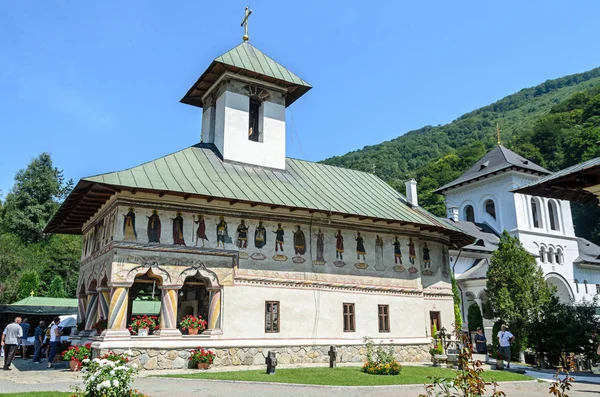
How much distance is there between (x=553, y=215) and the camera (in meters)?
43.2

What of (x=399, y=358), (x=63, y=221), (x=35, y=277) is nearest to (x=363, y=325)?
(x=399, y=358)

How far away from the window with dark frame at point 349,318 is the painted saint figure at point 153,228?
7.44 metres

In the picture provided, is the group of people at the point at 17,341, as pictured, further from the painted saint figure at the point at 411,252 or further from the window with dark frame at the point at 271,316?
the painted saint figure at the point at 411,252

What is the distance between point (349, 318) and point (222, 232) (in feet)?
19.4

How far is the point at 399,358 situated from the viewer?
19.3 m

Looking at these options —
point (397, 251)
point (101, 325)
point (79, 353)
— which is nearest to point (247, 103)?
point (397, 251)

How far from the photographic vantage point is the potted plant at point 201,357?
1521cm

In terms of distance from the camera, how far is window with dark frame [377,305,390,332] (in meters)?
19.5

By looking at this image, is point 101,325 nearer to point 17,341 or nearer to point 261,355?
point 17,341

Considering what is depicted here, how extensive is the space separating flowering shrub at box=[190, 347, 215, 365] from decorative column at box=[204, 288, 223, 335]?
0.71m

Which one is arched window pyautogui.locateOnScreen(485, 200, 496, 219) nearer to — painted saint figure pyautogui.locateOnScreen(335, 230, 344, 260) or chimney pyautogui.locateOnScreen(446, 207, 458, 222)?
chimney pyautogui.locateOnScreen(446, 207, 458, 222)

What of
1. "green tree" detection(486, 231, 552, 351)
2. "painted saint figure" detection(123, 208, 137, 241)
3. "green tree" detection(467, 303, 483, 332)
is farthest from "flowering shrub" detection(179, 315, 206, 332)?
"green tree" detection(467, 303, 483, 332)

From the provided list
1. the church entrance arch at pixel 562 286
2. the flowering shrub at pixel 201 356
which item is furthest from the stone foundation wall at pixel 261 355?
the church entrance arch at pixel 562 286

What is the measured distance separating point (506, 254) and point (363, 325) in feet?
33.2
